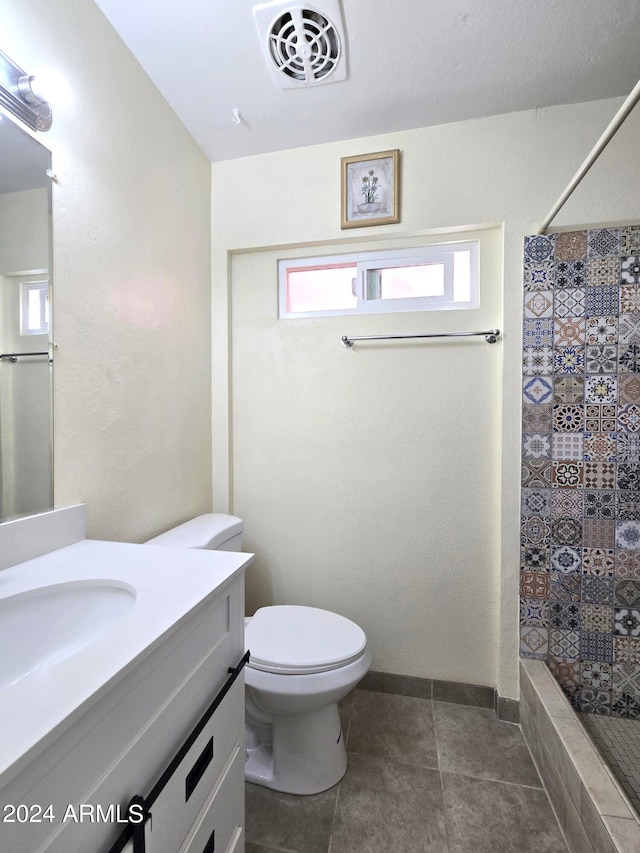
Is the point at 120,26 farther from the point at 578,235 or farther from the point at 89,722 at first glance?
the point at 89,722

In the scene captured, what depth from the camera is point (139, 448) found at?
1343 millimetres

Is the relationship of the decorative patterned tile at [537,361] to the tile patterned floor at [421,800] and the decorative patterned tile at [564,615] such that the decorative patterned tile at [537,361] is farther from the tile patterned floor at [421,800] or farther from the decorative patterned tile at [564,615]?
the tile patterned floor at [421,800]

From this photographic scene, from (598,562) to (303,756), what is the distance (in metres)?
1.23

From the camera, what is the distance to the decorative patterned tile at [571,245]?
1435 mm

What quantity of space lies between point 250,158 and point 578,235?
140 cm

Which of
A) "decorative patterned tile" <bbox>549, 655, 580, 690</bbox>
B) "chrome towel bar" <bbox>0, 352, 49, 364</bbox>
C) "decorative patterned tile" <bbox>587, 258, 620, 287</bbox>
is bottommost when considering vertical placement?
"decorative patterned tile" <bbox>549, 655, 580, 690</bbox>

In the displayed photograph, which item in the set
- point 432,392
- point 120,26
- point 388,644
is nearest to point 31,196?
point 120,26

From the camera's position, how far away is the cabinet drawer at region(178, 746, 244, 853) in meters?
0.72

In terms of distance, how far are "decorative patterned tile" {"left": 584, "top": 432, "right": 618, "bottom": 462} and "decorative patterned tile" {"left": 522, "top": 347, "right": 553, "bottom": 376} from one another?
0.93 feet

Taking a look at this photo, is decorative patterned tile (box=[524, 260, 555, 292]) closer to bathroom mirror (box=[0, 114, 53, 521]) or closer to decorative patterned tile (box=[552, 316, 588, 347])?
decorative patterned tile (box=[552, 316, 588, 347])

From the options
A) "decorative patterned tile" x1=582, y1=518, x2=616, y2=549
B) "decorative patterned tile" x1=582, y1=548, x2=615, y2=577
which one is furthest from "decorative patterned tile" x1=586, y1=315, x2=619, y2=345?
Result: "decorative patterned tile" x1=582, y1=548, x2=615, y2=577

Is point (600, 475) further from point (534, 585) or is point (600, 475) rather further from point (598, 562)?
point (534, 585)

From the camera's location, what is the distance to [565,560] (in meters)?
1.46

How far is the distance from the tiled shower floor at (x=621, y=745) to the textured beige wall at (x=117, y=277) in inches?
65.0
